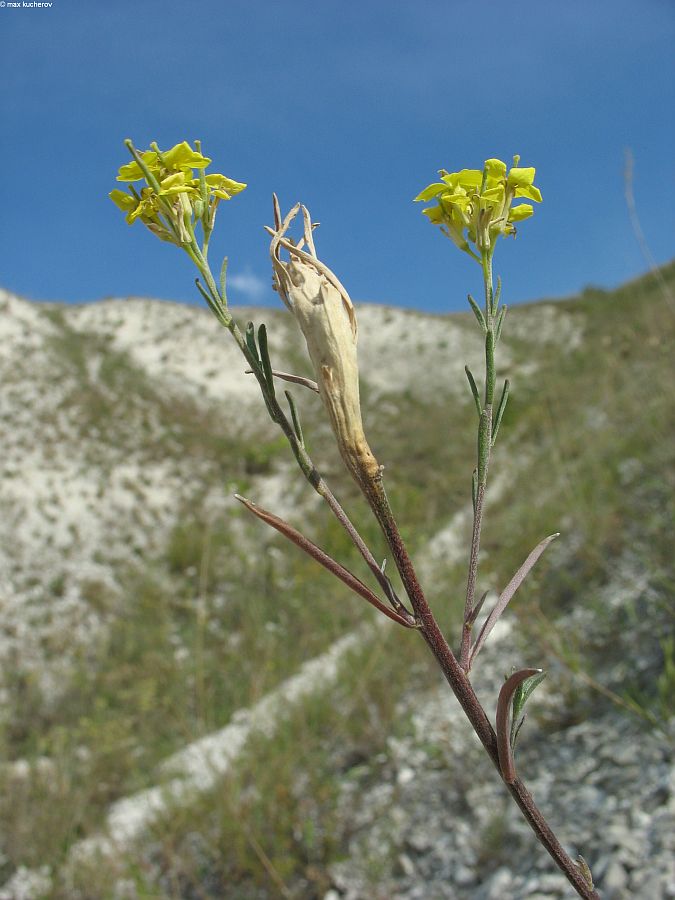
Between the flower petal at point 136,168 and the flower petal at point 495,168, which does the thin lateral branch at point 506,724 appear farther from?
the flower petal at point 136,168

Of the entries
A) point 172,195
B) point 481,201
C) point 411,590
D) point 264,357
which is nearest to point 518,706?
point 411,590

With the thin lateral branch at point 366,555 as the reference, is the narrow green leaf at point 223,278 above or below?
above

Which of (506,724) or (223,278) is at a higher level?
(223,278)

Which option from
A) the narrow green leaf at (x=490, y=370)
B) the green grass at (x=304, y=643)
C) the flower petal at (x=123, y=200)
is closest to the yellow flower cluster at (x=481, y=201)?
the narrow green leaf at (x=490, y=370)

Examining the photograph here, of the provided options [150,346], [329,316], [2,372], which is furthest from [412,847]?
[150,346]

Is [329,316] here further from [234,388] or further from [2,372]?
[234,388]

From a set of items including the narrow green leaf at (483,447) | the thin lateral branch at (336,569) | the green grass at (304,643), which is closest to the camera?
the thin lateral branch at (336,569)

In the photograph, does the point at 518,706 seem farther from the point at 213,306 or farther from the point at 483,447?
the point at 213,306

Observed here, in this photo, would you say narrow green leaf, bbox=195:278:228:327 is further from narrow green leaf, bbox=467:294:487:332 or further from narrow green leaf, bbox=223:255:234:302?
narrow green leaf, bbox=467:294:487:332
